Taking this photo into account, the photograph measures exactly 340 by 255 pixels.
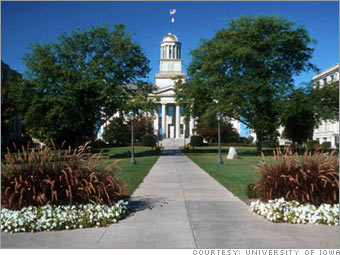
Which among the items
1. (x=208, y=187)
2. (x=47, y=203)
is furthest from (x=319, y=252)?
(x=208, y=187)

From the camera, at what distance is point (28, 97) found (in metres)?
32.2

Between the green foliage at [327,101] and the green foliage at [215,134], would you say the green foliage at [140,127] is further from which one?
the green foliage at [327,101]

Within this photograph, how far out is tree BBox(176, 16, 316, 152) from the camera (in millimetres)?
32969

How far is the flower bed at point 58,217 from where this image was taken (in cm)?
697

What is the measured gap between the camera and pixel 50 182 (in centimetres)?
766

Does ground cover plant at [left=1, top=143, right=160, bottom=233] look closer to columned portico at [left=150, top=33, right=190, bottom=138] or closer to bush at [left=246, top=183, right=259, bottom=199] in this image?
bush at [left=246, top=183, right=259, bottom=199]

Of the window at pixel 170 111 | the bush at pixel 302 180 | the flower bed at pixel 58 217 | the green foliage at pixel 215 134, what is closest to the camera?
the flower bed at pixel 58 217

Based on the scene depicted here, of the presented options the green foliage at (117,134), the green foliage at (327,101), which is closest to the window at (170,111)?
the green foliage at (117,134)

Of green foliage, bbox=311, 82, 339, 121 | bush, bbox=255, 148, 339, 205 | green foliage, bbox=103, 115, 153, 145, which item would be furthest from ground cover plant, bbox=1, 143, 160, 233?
green foliage, bbox=103, 115, 153, 145

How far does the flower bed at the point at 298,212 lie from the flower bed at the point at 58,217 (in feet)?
10.3

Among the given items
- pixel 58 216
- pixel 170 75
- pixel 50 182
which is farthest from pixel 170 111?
pixel 58 216

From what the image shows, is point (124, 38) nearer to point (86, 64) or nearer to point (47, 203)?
point (86, 64)

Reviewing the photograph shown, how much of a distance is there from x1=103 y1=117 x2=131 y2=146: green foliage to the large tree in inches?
1425

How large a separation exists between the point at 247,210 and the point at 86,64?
2635 cm
